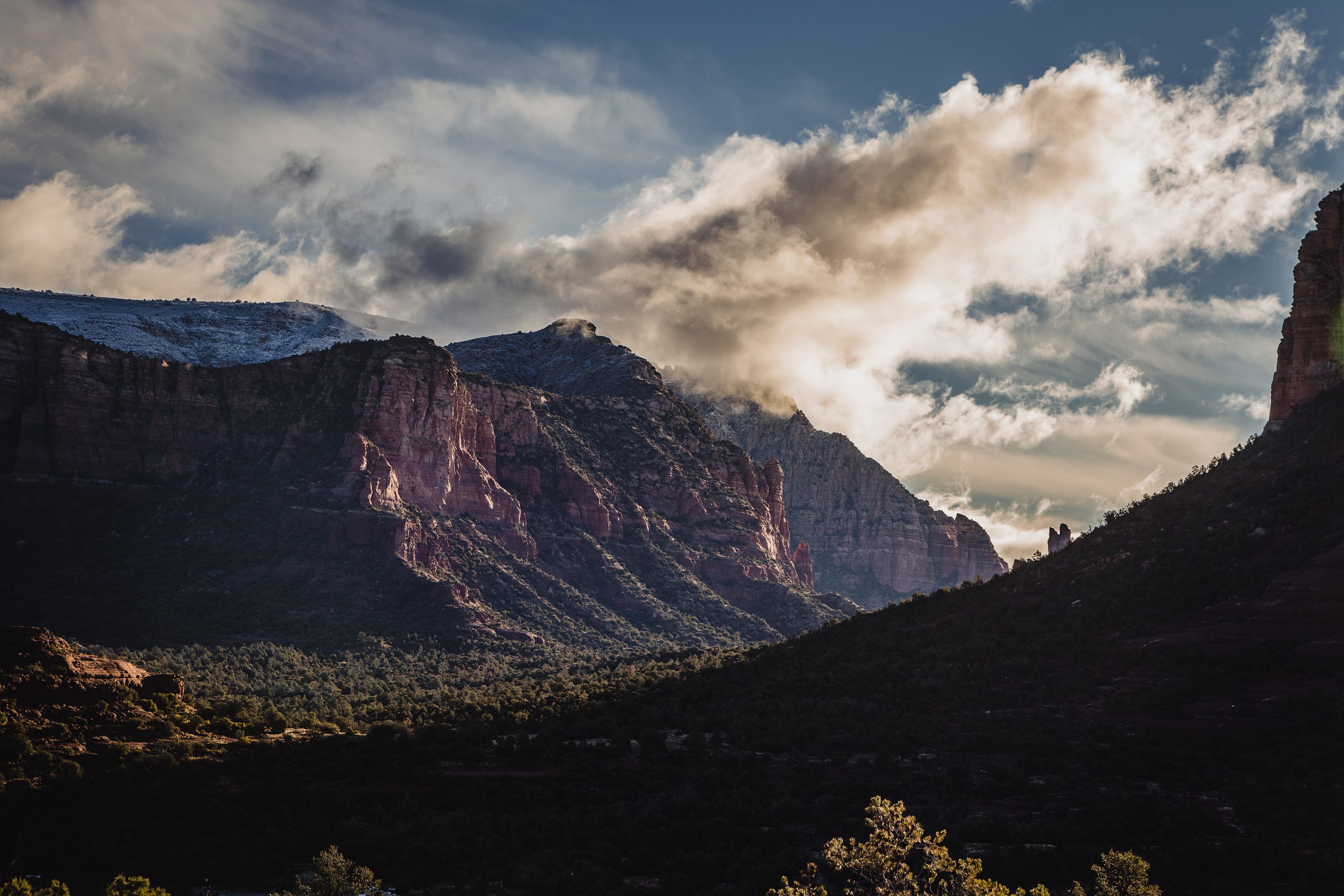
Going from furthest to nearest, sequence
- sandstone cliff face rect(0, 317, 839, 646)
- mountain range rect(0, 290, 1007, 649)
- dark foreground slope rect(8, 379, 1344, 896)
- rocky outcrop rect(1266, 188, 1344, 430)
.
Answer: sandstone cliff face rect(0, 317, 839, 646) < mountain range rect(0, 290, 1007, 649) < rocky outcrop rect(1266, 188, 1344, 430) < dark foreground slope rect(8, 379, 1344, 896)

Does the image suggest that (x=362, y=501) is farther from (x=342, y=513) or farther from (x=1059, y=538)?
(x=1059, y=538)

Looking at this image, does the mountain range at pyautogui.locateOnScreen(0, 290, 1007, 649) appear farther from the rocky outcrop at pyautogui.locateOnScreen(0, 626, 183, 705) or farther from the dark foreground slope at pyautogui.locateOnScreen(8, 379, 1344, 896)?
the rocky outcrop at pyautogui.locateOnScreen(0, 626, 183, 705)

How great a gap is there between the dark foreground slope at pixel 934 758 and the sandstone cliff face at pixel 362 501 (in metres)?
48.7

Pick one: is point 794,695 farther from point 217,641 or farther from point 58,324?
point 58,324

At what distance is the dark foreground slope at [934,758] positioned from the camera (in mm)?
37875

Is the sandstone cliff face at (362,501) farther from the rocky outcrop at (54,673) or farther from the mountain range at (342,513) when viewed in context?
the rocky outcrop at (54,673)

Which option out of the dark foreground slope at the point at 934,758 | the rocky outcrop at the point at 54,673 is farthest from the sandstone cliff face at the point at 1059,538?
the rocky outcrop at the point at 54,673

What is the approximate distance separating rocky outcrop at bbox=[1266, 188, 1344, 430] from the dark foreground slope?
87.1 inches

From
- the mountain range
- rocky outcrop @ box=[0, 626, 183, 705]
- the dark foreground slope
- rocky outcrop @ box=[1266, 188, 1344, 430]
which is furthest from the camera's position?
the mountain range

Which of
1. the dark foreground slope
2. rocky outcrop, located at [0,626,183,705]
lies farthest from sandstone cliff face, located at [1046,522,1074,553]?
rocky outcrop, located at [0,626,183,705]

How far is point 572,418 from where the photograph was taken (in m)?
182

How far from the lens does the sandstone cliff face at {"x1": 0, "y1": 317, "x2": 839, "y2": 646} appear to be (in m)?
118

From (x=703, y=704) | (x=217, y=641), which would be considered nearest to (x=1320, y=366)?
(x=703, y=704)

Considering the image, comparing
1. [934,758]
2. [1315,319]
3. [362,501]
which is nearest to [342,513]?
[362,501]
